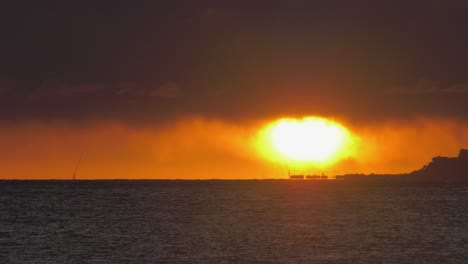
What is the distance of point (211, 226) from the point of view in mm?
138875

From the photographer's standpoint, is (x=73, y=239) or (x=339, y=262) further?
(x=73, y=239)

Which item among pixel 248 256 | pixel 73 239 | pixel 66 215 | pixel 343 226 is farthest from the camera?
pixel 66 215

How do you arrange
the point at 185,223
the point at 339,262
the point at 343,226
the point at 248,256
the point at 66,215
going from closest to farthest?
the point at 339,262
the point at 248,256
the point at 343,226
the point at 185,223
the point at 66,215

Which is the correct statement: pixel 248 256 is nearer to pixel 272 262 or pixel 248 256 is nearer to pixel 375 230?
pixel 272 262

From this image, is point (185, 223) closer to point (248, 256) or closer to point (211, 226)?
point (211, 226)

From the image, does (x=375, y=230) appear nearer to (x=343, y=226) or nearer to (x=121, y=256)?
(x=343, y=226)

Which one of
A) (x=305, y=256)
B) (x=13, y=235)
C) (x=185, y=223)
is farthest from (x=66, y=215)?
(x=305, y=256)

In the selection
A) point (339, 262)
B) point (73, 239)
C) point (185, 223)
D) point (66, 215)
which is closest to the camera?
point (339, 262)

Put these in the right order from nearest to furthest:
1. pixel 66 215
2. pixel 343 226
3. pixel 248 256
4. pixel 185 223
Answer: pixel 248 256
pixel 343 226
pixel 185 223
pixel 66 215

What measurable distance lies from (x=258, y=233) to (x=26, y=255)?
131 ft

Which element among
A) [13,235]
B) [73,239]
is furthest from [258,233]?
[13,235]

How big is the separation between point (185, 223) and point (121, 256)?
2192 inches

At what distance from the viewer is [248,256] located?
298 feet

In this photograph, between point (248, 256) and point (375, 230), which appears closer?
point (248, 256)
